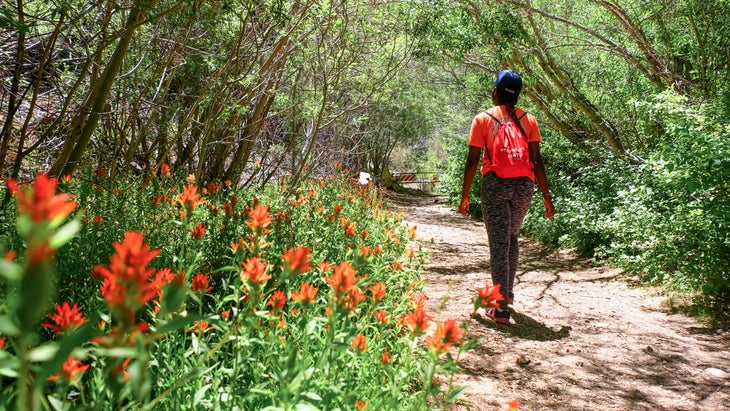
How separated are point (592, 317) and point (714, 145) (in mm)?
1708

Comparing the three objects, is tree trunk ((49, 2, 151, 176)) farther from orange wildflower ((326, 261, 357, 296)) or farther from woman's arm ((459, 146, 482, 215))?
woman's arm ((459, 146, 482, 215))

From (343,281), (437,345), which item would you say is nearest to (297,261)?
(343,281)

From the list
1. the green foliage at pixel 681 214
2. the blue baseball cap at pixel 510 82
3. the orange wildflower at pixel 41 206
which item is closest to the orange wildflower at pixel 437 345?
the orange wildflower at pixel 41 206

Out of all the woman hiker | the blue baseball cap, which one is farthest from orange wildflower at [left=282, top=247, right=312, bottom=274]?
the blue baseball cap

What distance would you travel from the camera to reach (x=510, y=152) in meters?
3.50

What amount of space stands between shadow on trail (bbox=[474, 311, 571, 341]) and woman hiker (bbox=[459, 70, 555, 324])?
A: 75 millimetres

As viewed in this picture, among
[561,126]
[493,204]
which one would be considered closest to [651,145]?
[561,126]

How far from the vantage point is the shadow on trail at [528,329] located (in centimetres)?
352

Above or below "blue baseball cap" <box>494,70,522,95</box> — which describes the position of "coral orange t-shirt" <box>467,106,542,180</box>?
below

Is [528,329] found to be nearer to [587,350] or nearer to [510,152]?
[587,350]

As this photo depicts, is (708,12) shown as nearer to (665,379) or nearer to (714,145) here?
(714,145)

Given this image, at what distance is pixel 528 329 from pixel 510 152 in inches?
54.1

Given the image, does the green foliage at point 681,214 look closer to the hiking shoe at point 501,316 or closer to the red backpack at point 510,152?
the red backpack at point 510,152

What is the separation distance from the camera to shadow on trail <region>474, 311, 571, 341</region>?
352cm
